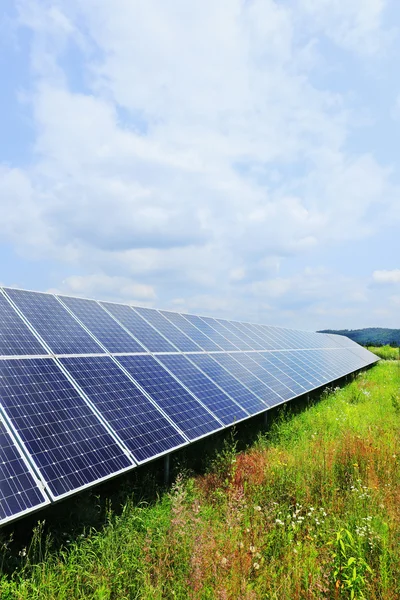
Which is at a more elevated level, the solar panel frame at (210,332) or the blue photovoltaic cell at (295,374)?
the solar panel frame at (210,332)

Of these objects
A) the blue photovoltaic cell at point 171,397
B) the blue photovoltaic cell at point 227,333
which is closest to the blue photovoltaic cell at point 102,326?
the blue photovoltaic cell at point 171,397

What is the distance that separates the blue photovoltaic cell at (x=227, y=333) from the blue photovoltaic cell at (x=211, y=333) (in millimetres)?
405

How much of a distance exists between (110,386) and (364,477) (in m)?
5.88

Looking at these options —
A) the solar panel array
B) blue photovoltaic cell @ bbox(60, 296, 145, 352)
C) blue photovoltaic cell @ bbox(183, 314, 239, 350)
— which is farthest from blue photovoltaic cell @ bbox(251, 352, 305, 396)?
blue photovoltaic cell @ bbox(60, 296, 145, 352)

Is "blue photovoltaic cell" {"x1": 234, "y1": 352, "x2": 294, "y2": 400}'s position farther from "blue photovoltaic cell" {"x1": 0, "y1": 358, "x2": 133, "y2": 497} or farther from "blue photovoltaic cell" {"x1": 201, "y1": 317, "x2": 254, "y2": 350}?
"blue photovoltaic cell" {"x1": 0, "y1": 358, "x2": 133, "y2": 497}

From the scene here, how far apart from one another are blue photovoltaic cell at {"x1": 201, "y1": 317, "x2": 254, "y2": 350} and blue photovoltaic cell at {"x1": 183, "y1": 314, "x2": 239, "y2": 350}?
40cm

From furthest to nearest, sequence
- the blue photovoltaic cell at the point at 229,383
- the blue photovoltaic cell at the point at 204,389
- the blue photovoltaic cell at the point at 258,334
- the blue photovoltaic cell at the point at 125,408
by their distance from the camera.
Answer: the blue photovoltaic cell at the point at 258,334 < the blue photovoltaic cell at the point at 229,383 < the blue photovoltaic cell at the point at 204,389 < the blue photovoltaic cell at the point at 125,408

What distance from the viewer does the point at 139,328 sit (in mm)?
12727

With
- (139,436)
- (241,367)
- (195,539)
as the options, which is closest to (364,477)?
(195,539)

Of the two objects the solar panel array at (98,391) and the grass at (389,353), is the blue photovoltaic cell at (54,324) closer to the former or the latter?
the solar panel array at (98,391)

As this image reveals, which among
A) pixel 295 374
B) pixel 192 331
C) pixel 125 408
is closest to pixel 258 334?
pixel 295 374

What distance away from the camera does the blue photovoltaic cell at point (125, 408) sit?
6918 millimetres

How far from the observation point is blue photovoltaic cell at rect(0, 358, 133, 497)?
5.47 m

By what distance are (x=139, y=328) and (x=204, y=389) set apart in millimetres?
3651
